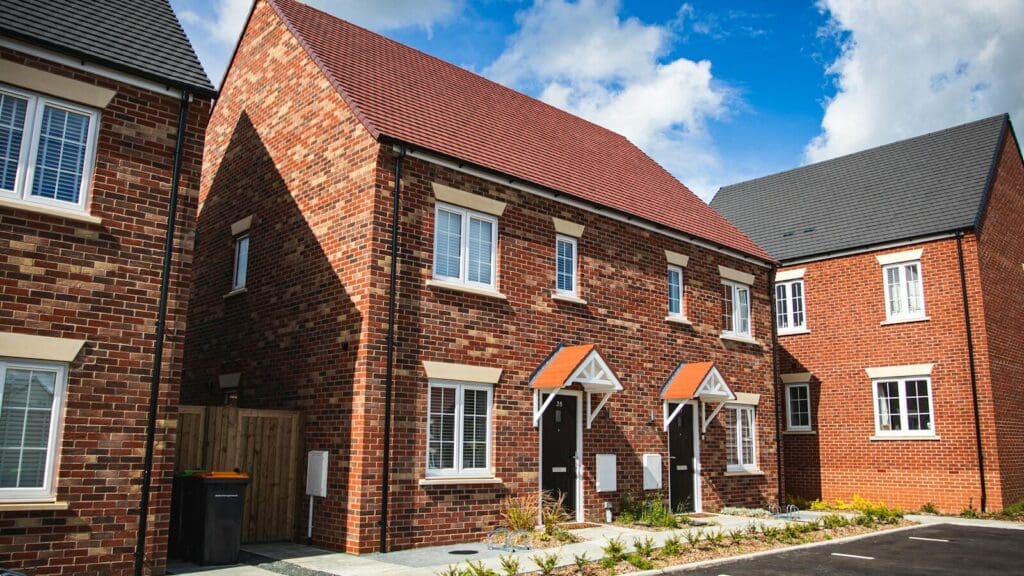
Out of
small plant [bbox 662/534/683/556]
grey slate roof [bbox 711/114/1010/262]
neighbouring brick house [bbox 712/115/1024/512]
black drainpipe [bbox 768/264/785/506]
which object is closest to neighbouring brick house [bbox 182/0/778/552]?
black drainpipe [bbox 768/264/785/506]

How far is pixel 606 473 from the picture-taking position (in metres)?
14.8

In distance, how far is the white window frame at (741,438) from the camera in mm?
18312

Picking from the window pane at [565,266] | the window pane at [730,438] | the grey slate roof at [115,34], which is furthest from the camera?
the window pane at [730,438]

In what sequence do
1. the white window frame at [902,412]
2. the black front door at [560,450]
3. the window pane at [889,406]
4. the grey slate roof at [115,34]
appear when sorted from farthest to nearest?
the window pane at [889,406]
the white window frame at [902,412]
the black front door at [560,450]
the grey slate roof at [115,34]

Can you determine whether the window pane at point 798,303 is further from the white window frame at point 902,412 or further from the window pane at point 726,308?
the window pane at point 726,308

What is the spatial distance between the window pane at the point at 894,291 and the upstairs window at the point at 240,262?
16.7 m

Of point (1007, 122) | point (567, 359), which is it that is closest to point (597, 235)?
point (567, 359)

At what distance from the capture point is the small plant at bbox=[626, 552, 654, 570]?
10023mm

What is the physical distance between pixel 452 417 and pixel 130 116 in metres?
6.40

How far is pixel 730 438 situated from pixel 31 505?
14.4 meters

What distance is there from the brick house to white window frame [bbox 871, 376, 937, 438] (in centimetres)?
1808

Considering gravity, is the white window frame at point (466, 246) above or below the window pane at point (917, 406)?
above

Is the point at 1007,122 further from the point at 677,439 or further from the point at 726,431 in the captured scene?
the point at 677,439

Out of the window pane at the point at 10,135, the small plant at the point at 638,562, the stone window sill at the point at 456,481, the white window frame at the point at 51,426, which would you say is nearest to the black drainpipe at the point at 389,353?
the stone window sill at the point at 456,481
